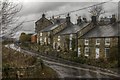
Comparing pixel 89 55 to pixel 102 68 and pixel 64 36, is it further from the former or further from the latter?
pixel 64 36

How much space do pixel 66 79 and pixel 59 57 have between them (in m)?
21.4

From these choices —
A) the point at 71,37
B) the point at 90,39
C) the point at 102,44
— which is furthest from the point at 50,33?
the point at 102,44

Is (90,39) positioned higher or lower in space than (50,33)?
lower

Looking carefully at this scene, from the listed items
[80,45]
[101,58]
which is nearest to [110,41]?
[101,58]

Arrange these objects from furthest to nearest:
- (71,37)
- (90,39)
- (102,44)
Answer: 1. (71,37)
2. (90,39)
3. (102,44)

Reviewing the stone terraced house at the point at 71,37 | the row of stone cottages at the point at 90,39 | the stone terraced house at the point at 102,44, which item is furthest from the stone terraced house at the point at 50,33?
the stone terraced house at the point at 102,44

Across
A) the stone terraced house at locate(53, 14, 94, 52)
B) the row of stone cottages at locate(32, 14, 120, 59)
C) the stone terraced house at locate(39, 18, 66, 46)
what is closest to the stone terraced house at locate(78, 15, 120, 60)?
the row of stone cottages at locate(32, 14, 120, 59)

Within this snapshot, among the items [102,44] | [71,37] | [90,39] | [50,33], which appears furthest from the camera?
[50,33]

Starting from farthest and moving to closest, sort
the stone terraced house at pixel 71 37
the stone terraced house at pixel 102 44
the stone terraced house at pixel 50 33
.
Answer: the stone terraced house at pixel 50 33
the stone terraced house at pixel 71 37
the stone terraced house at pixel 102 44

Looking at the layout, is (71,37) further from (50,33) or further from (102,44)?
(50,33)

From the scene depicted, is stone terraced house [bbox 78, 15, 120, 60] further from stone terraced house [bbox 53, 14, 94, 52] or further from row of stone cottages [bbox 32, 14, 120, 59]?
stone terraced house [bbox 53, 14, 94, 52]

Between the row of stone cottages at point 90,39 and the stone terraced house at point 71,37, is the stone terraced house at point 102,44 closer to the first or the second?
the row of stone cottages at point 90,39

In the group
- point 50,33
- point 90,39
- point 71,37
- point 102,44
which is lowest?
point 102,44

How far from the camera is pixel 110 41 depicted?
34.3 m
